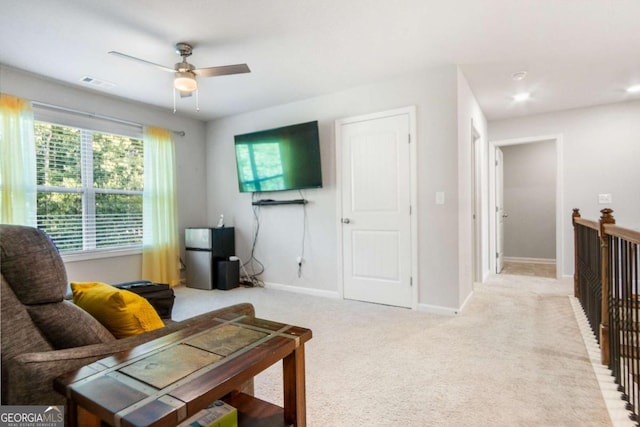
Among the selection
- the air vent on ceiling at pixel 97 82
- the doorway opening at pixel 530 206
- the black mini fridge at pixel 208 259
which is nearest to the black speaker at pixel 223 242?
the black mini fridge at pixel 208 259

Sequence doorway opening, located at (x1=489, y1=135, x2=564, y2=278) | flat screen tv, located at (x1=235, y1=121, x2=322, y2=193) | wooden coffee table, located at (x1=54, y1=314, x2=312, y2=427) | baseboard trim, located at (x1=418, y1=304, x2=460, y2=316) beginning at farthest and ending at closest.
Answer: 1. doorway opening, located at (x1=489, y1=135, x2=564, y2=278)
2. flat screen tv, located at (x1=235, y1=121, x2=322, y2=193)
3. baseboard trim, located at (x1=418, y1=304, x2=460, y2=316)
4. wooden coffee table, located at (x1=54, y1=314, x2=312, y2=427)

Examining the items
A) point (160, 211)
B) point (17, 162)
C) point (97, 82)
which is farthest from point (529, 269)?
point (17, 162)

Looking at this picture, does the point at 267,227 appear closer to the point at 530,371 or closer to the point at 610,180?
the point at 530,371

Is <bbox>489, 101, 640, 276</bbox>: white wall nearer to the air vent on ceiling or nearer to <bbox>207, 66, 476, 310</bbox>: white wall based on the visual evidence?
<bbox>207, 66, 476, 310</bbox>: white wall

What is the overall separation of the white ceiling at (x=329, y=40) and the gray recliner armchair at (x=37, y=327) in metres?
1.90

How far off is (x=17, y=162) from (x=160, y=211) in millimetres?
1531

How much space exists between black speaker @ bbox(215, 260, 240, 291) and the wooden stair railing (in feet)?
12.5

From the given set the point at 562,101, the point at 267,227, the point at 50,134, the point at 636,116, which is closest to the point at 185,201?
the point at 267,227

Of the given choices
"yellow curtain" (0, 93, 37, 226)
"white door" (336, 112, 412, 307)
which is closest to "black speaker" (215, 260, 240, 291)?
"white door" (336, 112, 412, 307)

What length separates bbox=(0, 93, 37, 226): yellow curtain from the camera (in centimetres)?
295

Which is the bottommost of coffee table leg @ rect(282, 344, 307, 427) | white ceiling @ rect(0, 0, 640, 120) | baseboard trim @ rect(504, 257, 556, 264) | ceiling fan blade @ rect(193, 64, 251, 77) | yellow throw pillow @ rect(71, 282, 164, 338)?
baseboard trim @ rect(504, 257, 556, 264)

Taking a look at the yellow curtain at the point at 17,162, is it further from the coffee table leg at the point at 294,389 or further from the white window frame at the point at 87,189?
the coffee table leg at the point at 294,389

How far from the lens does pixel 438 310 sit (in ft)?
10.3

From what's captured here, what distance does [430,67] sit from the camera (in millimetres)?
3131
